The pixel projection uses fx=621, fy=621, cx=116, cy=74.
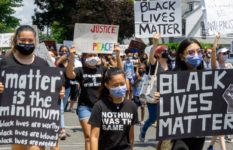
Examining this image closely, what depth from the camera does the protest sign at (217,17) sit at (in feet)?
40.7

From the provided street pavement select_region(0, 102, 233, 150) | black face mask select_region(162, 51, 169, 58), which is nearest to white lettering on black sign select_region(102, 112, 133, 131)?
black face mask select_region(162, 51, 169, 58)

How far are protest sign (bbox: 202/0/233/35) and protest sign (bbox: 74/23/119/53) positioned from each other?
2386 millimetres

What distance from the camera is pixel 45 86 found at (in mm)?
6195

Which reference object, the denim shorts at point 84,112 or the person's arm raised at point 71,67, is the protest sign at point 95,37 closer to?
the denim shorts at point 84,112

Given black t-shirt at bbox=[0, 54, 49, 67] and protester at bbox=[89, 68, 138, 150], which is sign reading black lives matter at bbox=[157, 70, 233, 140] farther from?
black t-shirt at bbox=[0, 54, 49, 67]

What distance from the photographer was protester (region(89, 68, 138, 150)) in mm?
5445

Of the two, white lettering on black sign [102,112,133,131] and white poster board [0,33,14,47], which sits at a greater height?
white poster board [0,33,14,47]

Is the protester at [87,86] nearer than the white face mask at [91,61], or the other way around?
the protester at [87,86]

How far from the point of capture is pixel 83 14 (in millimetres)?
53344

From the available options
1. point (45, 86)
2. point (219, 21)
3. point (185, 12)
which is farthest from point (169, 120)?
point (185, 12)

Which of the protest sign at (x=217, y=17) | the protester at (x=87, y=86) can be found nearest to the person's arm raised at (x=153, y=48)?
the protester at (x=87, y=86)

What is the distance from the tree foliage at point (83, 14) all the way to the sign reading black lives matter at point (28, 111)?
153 ft

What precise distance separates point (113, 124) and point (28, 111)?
1098 millimetres

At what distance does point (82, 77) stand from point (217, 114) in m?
3.10
